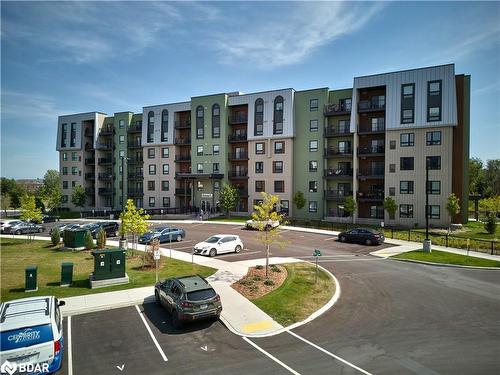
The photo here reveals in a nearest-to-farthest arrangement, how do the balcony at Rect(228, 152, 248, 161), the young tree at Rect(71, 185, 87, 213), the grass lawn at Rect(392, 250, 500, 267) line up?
the grass lawn at Rect(392, 250, 500, 267), the balcony at Rect(228, 152, 248, 161), the young tree at Rect(71, 185, 87, 213)

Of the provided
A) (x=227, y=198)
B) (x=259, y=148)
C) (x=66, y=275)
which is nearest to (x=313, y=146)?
(x=259, y=148)

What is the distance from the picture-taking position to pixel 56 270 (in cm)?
2009

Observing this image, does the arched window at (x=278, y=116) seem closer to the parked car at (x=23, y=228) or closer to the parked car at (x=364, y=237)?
the parked car at (x=364, y=237)

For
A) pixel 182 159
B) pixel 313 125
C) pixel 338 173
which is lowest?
pixel 338 173

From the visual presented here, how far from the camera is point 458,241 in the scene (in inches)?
1152

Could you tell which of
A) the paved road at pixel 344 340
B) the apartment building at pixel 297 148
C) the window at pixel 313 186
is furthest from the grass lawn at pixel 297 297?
the window at pixel 313 186

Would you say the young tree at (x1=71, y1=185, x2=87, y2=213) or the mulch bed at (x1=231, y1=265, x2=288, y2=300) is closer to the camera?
the mulch bed at (x1=231, y1=265, x2=288, y2=300)

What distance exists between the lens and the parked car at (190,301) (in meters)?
12.0

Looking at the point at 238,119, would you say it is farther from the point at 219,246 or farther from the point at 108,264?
the point at 108,264

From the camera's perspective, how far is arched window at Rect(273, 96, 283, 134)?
49125 millimetres

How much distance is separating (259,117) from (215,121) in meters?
7.80

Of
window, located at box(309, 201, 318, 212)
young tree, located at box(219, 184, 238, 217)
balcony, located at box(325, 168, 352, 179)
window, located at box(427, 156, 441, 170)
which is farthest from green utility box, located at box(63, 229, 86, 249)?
window, located at box(427, 156, 441, 170)

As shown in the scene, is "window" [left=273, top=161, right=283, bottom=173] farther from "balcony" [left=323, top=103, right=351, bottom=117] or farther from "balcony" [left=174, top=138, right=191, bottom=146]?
"balcony" [left=174, top=138, right=191, bottom=146]

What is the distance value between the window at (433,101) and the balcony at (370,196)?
10.7 meters
